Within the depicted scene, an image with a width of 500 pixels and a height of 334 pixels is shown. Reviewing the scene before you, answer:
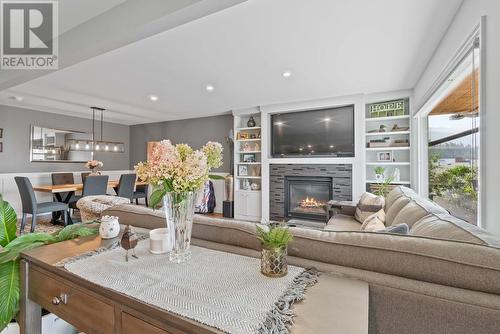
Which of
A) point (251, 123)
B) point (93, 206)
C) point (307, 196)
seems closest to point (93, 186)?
point (93, 206)

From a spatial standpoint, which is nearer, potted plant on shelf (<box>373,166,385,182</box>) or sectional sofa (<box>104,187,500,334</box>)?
sectional sofa (<box>104,187,500,334</box>)

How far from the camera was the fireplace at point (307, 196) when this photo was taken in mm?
4647

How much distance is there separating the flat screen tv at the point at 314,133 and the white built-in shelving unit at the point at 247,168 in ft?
1.72

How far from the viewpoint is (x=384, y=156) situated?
436 centimetres

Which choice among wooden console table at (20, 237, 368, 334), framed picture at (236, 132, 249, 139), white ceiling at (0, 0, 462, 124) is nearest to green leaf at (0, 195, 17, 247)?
wooden console table at (20, 237, 368, 334)

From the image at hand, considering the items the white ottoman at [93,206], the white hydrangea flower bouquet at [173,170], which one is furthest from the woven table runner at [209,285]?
the white ottoman at [93,206]

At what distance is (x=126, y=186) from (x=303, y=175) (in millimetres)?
3610

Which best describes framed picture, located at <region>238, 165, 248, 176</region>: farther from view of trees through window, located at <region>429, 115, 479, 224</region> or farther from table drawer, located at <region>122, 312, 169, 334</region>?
table drawer, located at <region>122, 312, 169, 334</region>

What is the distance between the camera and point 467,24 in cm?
169

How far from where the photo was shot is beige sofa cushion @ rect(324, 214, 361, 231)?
2654mm

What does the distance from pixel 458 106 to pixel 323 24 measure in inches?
60.1

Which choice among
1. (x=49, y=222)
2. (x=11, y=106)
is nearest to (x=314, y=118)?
(x=49, y=222)

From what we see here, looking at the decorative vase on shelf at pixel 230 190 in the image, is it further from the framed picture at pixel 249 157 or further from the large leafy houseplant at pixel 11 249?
the large leafy houseplant at pixel 11 249

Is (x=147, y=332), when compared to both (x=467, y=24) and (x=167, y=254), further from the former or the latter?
(x=467, y=24)
